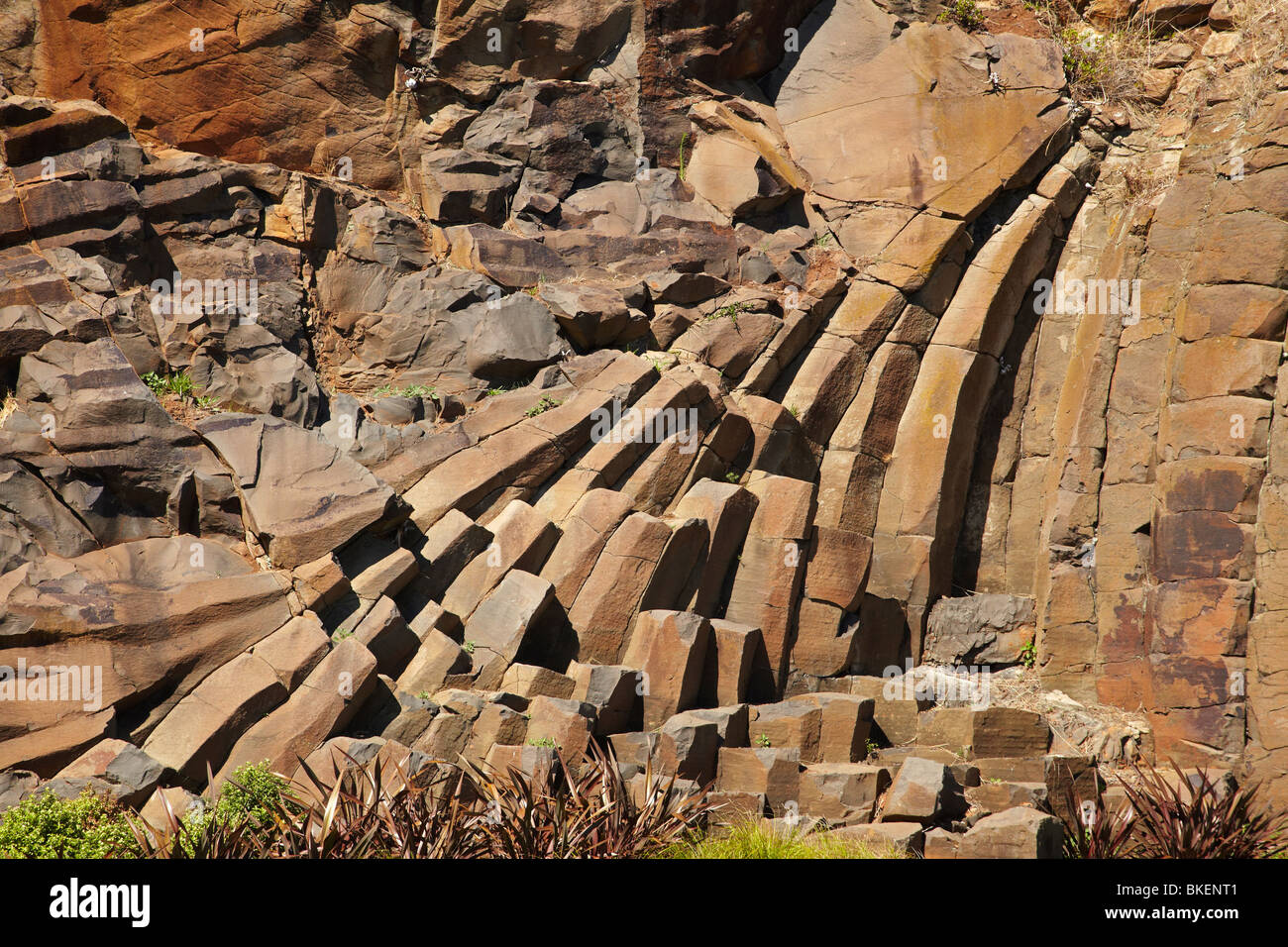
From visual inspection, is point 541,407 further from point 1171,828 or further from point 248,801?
point 1171,828

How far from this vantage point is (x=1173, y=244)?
614 inches

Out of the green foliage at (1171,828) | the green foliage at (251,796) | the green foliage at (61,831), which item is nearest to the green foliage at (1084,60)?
the green foliage at (1171,828)

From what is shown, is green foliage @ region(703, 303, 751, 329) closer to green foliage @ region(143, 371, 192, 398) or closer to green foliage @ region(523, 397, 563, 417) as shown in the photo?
green foliage @ region(523, 397, 563, 417)

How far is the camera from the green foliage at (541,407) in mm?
14680

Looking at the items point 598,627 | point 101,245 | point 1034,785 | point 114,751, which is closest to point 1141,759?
point 1034,785

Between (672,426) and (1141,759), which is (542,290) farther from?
(1141,759)

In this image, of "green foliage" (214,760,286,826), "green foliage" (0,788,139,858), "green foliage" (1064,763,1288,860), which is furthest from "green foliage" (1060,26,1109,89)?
"green foliage" (0,788,139,858)

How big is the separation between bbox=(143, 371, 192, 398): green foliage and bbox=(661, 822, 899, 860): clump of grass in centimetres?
834

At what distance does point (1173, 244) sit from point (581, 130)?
28.9ft

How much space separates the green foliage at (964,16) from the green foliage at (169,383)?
1280cm

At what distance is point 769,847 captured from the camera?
969 centimetres

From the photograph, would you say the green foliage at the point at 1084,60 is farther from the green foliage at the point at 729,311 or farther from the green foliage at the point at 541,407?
the green foliage at the point at 541,407

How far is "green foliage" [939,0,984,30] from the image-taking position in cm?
1830

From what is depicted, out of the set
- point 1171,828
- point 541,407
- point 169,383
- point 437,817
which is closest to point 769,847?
point 437,817
